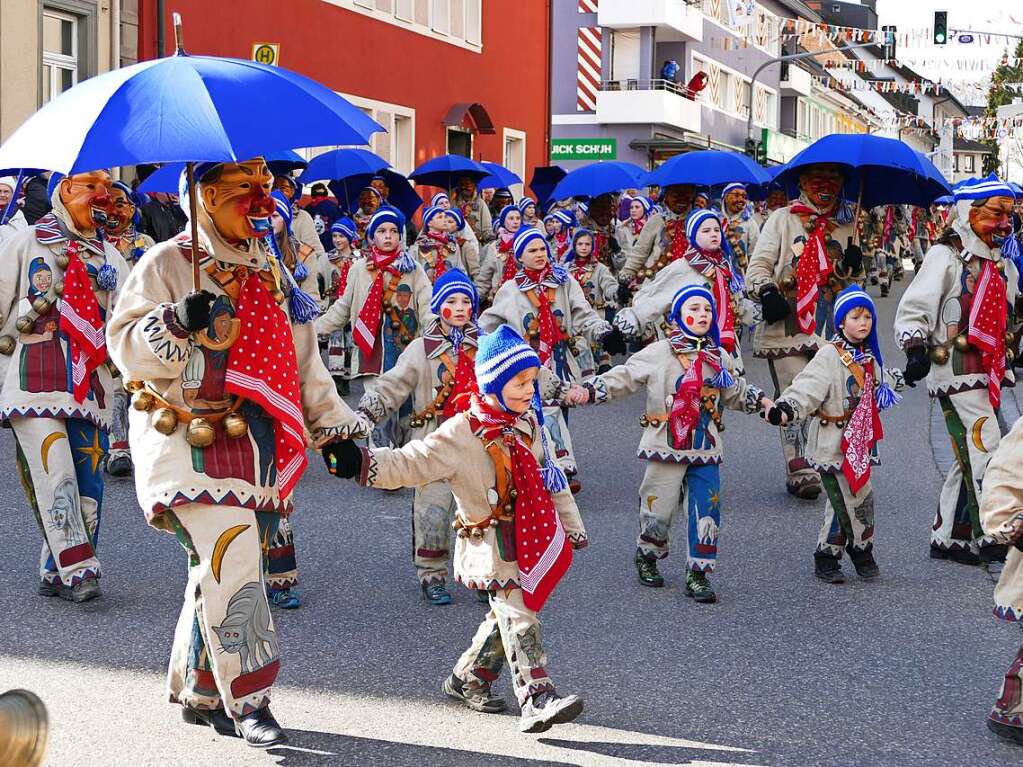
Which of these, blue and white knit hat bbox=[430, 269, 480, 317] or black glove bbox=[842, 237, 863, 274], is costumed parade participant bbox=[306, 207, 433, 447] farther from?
black glove bbox=[842, 237, 863, 274]

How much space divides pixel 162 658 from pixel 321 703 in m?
0.89

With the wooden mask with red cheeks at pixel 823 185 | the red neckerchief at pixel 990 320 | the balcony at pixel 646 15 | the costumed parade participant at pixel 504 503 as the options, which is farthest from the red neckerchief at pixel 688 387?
the balcony at pixel 646 15

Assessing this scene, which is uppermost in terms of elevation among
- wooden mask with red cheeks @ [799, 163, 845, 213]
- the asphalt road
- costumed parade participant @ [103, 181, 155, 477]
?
wooden mask with red cheeks @ [799, 163, 845, 213]

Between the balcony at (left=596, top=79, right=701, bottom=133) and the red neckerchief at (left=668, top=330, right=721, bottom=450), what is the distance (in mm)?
43555

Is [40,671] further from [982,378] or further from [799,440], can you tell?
[799,440]

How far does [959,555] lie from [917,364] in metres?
1.15

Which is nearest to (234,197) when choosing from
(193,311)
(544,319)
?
(193,311)

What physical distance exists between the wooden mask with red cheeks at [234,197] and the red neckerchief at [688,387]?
3007 mm

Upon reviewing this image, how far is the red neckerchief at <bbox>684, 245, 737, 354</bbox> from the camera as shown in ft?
32.8

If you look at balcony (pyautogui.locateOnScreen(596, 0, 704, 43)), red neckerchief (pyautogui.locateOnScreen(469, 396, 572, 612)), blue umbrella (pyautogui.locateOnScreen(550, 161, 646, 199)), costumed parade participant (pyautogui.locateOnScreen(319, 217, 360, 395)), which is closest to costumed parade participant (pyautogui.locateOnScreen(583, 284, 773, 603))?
red neckerchief (pyautogui.locateOnScreen(469, 396, 572, 612))

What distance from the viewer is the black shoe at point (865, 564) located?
26.0ft

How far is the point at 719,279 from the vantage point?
10211 mm

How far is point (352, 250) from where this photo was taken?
1630 centimetres

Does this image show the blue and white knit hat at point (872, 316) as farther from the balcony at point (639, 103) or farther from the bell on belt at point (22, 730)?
the balcony at point (639, 103)
